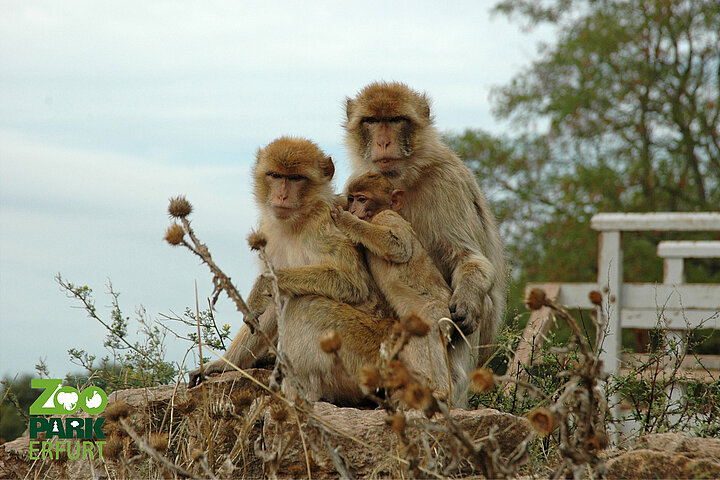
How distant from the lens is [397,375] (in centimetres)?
253

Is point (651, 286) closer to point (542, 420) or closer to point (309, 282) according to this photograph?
point (309, 282)

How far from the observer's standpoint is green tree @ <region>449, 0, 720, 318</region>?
14.7 meters

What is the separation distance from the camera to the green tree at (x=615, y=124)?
14.7m

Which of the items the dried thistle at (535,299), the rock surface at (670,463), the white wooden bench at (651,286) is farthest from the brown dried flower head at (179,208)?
the white wooden bench at (651,286)

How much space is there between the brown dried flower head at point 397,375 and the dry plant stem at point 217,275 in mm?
759

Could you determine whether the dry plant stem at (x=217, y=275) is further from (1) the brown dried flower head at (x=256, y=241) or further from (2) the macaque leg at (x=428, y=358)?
(2) the macaque leg at (x=428, y=358)

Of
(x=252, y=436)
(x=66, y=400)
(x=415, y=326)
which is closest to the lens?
(x=415, y=326)

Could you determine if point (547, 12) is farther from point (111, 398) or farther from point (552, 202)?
point (111, 398)

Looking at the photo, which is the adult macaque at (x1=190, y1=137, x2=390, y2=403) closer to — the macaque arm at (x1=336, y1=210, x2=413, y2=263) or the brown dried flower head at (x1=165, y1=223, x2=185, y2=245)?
the macaque arm at (x1=336, y1=210, x2=413, y2=263)

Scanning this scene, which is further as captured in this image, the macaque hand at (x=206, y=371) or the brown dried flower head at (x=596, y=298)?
the macaque hand at (x=206, y=371)

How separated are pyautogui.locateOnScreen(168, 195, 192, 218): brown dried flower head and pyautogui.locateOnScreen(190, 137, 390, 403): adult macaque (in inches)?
25.2

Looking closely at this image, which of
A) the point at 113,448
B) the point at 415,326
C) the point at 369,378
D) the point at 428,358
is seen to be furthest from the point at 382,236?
the point at 369,378

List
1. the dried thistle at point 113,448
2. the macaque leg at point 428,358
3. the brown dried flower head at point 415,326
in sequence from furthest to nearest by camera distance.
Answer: the macaque leg at point 428,358, the dried thistle at point 113,448, the brown dried flower head at point 415,326

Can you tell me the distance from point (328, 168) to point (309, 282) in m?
0.70
